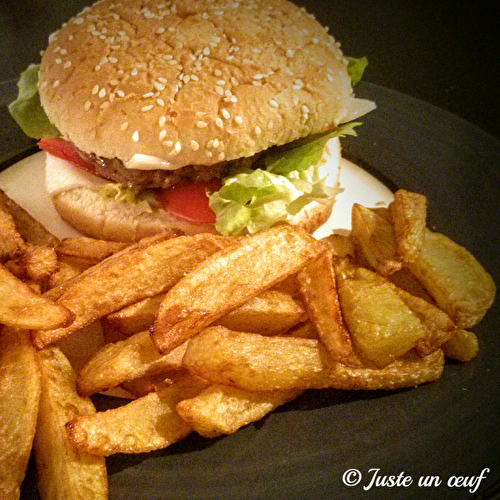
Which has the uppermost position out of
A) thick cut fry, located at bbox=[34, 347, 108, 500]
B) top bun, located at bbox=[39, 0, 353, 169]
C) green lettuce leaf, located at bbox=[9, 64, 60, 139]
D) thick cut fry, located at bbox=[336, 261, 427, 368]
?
top bun, located at bbox=[39, 0, 353, 169]

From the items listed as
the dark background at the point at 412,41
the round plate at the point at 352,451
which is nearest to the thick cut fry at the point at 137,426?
the round plate at the point at 352,451

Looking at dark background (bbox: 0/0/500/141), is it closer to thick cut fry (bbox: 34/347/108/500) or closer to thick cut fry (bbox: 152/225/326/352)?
thick cut fry (bbox: 152/225/326/352)

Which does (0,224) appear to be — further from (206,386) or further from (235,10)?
(235,10)

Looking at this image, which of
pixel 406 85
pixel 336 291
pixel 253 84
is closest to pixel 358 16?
pixel 406 85

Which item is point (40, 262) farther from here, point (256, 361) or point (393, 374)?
point (393, 374)

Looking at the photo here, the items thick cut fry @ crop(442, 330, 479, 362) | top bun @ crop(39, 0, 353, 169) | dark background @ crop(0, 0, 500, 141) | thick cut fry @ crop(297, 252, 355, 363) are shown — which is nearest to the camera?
thick cut fry @ crop(297, 252, 355, 363)

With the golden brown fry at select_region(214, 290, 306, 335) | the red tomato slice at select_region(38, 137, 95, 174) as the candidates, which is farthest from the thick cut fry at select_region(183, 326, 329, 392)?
the red tomato slice at select_region(38, 137, 95, 174)

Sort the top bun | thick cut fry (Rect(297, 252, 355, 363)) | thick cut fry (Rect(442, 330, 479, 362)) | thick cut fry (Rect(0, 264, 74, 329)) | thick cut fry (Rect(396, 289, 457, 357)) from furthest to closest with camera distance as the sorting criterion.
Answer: the top bun < thick cut fry (Rect(442, 330, 479, 362)) < thick cut fry (Rect(396, 289, 457, 357)) < thick cut fry (Rect(297, 252, 355, 363)) < thick cut fry (Rect(0, 264, 74, 329))

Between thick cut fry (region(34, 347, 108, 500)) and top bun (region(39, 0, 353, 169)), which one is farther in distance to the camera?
top bun (region(39, 0, 353, 169))
